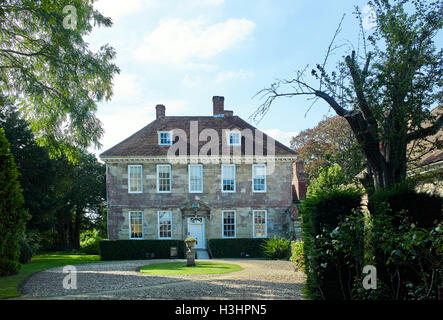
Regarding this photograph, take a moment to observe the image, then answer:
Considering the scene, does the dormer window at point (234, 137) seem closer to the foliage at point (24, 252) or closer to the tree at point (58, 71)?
the tree at point (58, 71)

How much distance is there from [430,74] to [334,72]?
7.84 feet

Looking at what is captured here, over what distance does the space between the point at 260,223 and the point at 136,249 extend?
820 cm

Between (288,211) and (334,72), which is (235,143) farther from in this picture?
(334,72)

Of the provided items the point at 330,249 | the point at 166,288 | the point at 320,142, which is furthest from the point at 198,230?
the point at 330,249

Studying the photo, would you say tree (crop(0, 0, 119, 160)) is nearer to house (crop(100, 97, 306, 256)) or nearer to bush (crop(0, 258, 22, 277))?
bush (crop(0, 258, 22, 277))

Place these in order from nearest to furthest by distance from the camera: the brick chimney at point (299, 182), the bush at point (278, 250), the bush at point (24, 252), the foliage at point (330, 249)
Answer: the foliage at point (330, 249) → the bush at point (24, 252) → the bush at point (278, 250) → the brick chimney at point (299, 182)

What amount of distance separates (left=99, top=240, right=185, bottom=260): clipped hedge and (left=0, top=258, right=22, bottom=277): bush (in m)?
10.0

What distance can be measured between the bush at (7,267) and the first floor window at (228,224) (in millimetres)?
14230

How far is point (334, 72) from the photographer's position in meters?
10.0

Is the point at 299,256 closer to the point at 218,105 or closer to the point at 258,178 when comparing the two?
the point at 258,178

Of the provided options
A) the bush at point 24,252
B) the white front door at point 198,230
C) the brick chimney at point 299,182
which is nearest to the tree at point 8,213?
the bush at point 24,252

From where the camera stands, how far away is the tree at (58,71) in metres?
14.0
